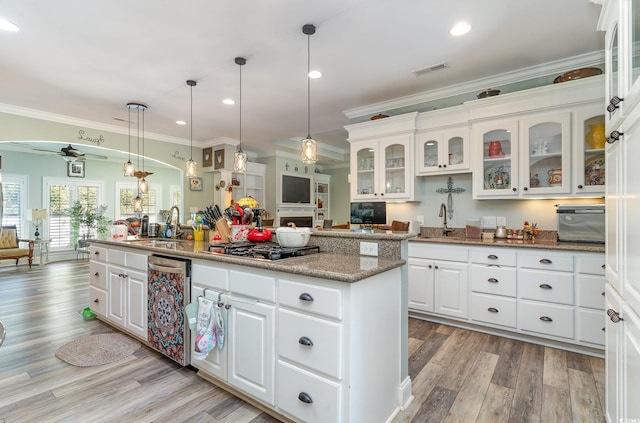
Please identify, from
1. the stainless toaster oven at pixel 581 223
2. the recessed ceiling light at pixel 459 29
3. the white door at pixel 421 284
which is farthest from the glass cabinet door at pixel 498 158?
the recessed ceiling light at pixel 459 29

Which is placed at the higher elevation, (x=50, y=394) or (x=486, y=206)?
(x=486, y=206)

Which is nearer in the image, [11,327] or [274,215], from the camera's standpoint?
[11,327]

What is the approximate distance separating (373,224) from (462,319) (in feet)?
5.12

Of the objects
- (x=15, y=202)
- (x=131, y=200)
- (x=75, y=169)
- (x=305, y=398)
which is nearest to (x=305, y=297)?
(x=305, y=398)

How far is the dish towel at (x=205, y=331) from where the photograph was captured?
201 centimetres

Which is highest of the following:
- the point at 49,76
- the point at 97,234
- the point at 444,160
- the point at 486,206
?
the point at 49,76

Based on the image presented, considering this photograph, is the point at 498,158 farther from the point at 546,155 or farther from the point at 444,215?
the point at 444,215

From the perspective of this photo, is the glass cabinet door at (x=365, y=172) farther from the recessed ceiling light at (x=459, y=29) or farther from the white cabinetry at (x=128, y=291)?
the white cabinetry at (x=128, y=291)

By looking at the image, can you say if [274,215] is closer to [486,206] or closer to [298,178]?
[298,178]

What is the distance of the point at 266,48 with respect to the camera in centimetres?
286

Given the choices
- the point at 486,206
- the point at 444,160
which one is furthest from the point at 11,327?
the point at 486,206

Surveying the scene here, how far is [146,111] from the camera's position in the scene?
4.57 m

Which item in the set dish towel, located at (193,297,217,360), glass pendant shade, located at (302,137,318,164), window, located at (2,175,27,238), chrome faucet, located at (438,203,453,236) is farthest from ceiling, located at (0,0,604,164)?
window, located at (2,175,27,238)

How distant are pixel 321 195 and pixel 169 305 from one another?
652 centimetres
